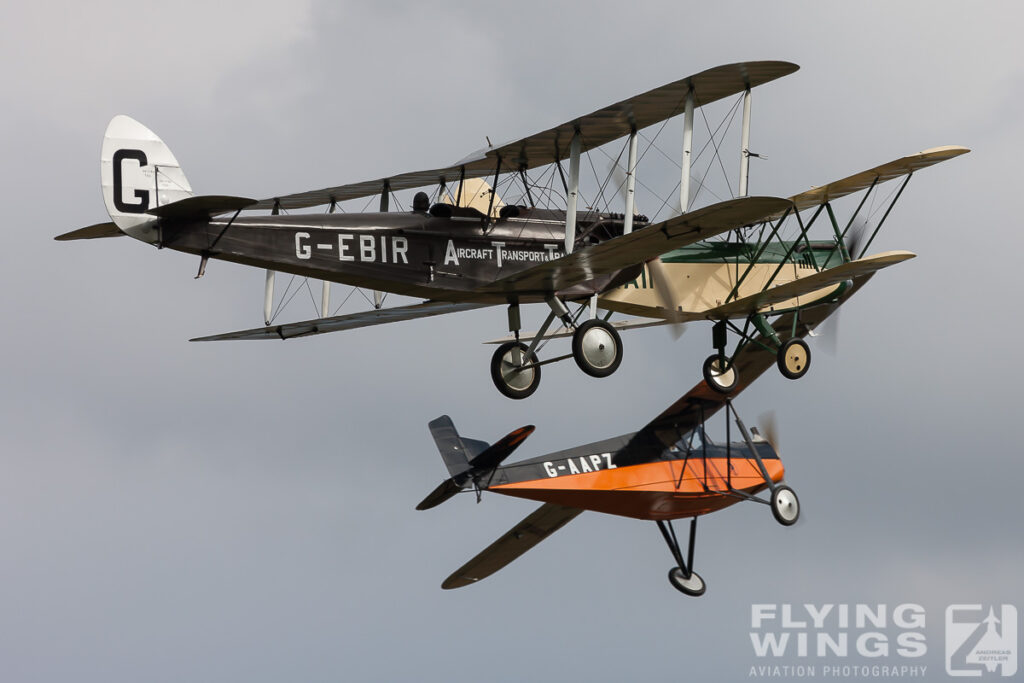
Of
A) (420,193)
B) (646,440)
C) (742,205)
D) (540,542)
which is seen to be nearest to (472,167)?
(420,193)

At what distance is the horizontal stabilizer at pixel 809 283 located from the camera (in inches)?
847

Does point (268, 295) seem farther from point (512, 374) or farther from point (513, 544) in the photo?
point (513, 544)

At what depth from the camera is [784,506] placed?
81.3 feet

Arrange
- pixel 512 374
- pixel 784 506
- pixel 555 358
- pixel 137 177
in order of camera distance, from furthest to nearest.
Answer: pixel 784 506 < pixel 512 374 < pixel 555 358 < pixel 137 177

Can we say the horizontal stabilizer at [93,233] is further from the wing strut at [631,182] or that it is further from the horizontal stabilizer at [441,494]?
the horizontal stabilizer at [441,494]

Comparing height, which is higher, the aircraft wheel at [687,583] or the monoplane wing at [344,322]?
the monoplane wing at [344,322]

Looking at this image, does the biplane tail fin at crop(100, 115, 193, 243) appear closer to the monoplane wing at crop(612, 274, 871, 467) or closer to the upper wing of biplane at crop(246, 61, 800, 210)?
the upper wing of biplane at crop(246, 61, 800, 210)

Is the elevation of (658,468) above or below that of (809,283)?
below

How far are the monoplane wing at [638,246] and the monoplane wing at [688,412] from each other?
777 cm

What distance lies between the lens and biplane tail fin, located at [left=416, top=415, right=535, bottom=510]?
26047 mm

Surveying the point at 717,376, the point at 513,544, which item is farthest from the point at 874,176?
the point at 513,544

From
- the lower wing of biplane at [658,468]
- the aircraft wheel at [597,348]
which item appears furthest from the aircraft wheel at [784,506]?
the aircraft wheel at [597,348]

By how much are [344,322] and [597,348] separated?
448 centimetres

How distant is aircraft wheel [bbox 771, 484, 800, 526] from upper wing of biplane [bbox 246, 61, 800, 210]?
23.0ft
